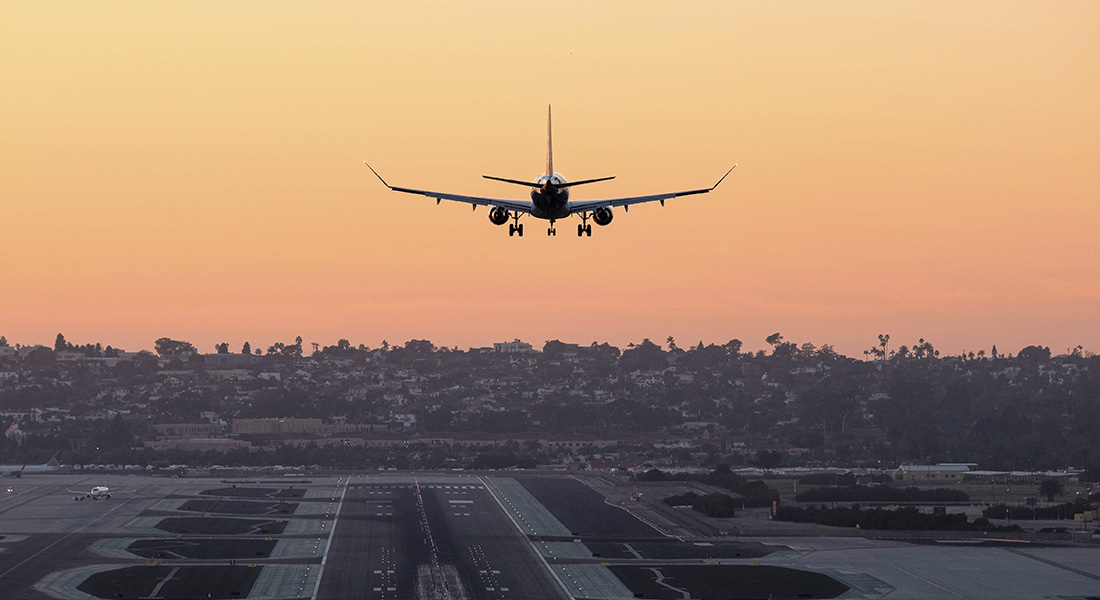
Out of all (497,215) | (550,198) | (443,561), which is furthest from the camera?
(443,561)

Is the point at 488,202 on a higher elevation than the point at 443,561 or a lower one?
higher

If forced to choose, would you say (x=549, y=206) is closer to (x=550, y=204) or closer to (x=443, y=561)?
(x=550, y=204)

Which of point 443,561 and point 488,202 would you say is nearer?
point 488,202

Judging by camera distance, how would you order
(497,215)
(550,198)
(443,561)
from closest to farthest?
(550,198) → (497,215) → (443,561)

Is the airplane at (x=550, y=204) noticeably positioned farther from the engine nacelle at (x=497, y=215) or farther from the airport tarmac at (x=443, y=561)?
the airport tarmac at (x=443, y=561)

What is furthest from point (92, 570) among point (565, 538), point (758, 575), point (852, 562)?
point (852, 562)

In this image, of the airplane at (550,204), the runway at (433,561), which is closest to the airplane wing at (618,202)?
the airplane at (550,204)

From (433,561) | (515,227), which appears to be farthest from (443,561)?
(515,227)
